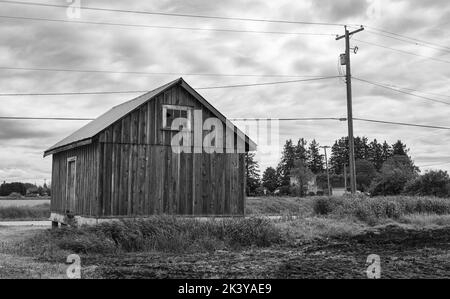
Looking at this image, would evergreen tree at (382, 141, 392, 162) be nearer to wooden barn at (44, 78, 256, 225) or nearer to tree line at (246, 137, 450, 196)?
tree line at (246, 137, 450, 196)

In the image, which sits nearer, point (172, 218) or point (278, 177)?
point (172, 218)

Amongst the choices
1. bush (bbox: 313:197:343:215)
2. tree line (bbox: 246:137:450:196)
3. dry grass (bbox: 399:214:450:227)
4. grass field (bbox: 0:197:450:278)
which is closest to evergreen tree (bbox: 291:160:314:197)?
tree line (bbox: 246:137:450:196)

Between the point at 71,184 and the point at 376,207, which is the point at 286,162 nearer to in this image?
the point at 376,207

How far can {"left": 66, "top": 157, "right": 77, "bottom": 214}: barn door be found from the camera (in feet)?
65.8

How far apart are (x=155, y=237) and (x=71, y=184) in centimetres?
750

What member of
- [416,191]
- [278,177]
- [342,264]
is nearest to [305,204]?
[416,191]

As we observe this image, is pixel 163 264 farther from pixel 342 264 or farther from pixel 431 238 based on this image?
pixel 431 238

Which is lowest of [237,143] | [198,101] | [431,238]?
[431,238]

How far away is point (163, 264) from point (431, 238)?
1147 cm

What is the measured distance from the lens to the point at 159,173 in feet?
60.2

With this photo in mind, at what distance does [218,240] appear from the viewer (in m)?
15.4

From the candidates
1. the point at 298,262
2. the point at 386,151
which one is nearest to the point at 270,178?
the point at 386,151
